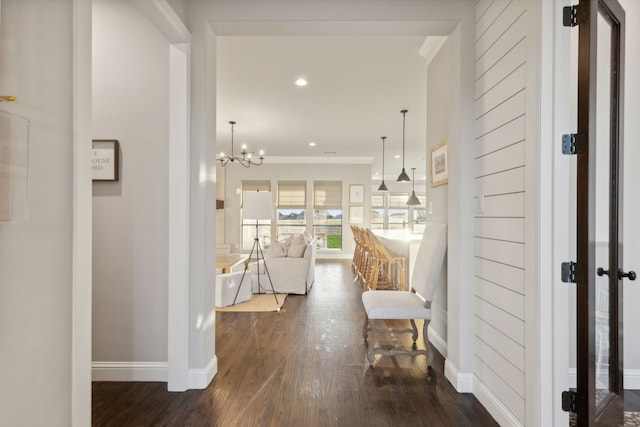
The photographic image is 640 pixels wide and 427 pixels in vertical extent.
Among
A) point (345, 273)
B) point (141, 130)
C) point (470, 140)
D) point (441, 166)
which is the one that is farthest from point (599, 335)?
point (345, 273)

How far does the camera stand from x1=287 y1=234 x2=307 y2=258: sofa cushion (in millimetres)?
5195

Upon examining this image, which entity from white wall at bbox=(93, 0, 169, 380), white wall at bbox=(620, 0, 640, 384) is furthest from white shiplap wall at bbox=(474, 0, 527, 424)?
white wall at bbox=(93, 0, 169, 380)

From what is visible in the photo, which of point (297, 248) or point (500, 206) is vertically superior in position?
point (500, 206)

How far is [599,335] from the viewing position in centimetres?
162

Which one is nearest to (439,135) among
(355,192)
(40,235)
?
(40,235)

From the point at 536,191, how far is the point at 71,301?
204cm

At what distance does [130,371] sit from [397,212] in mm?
11155

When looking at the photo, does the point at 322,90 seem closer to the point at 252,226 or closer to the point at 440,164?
the point at 440,164

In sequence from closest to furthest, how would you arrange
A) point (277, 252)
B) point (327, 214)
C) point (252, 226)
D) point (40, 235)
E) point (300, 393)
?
1. point (40, 235)
2. point (300, 393)
3. point (277, 252)
4. point (252, 226)
5. point (327, 214)

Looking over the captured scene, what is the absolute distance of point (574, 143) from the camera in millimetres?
1547

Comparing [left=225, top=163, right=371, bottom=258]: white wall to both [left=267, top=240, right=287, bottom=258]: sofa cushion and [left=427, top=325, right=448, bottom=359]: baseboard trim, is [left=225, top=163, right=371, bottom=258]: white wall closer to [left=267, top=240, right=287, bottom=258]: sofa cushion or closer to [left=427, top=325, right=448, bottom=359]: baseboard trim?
[left=267, top=240, right=287, bottom=258]: sofa cushion

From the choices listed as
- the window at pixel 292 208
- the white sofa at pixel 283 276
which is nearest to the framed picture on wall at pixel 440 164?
the white sofa at pixel 283 276

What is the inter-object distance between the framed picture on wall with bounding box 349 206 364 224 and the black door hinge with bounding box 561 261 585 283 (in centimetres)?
799

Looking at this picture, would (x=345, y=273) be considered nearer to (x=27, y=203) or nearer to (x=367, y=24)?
(x=367, y=24)
